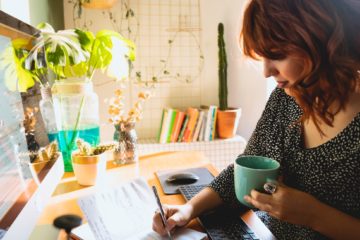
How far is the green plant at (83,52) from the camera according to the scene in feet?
2.99

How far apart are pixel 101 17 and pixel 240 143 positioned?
132cm

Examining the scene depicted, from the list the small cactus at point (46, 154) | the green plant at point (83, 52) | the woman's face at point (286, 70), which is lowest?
the small cactus at point (46, 154)

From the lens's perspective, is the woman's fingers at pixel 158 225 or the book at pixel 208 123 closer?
the woman's fingers at pixel 158 225

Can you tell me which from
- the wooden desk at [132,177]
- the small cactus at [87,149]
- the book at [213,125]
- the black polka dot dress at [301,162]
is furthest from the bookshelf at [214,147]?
the black polka dot dress at [301,162]

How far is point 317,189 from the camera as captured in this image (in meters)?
0.72

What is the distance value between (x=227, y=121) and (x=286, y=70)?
4.80ft

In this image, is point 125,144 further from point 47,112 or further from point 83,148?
point 47,112

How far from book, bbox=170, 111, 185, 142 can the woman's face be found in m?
1.41

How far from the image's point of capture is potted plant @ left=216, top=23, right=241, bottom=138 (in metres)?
2.10

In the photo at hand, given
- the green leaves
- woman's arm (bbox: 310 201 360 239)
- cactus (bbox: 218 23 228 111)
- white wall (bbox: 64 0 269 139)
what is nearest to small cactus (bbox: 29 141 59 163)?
the green leaves

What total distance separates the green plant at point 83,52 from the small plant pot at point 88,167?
0.97 feet

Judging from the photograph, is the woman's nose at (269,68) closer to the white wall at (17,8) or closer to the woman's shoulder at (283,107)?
the woman's shoulder at (283,107)

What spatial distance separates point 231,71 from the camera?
2303mm

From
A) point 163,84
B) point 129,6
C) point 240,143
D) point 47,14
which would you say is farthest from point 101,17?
point 240,143
